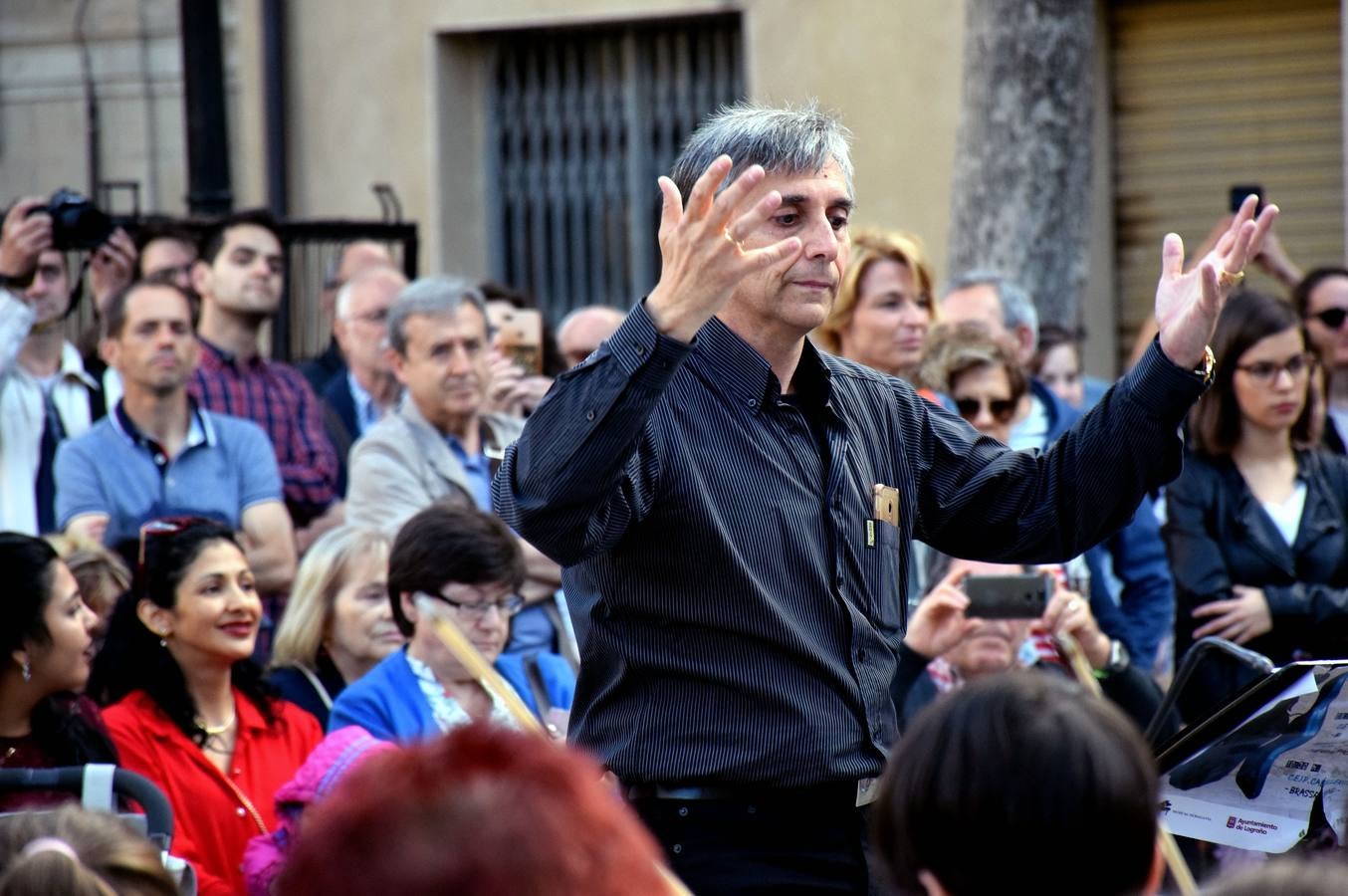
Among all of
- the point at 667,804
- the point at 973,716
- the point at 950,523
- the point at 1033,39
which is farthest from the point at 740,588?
the point at 1033,39

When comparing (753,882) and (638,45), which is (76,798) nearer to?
(753,882)

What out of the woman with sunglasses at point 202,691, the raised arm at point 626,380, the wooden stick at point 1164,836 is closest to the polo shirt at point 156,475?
the woman with sunglasses at point 202,691

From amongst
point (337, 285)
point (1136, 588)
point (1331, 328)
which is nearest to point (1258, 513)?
point (1136, 588)

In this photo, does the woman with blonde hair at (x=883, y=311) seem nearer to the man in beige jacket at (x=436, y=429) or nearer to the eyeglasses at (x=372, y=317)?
the man in beige jacket at (x=436, y=429)

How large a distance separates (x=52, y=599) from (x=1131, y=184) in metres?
7.25

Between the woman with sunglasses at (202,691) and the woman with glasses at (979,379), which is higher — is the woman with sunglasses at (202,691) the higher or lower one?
the lower one

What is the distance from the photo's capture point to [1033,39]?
26.8 ft

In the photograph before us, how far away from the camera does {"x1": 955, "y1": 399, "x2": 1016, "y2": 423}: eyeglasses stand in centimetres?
604

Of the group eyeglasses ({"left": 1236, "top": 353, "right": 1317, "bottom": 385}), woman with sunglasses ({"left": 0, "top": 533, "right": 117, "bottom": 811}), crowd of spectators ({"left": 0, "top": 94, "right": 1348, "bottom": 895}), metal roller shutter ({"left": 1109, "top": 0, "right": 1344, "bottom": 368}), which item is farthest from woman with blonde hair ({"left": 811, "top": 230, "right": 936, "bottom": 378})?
metal roller shutter ({"left": 1109, "top": 0, "right": 1344, "bottom": 368})

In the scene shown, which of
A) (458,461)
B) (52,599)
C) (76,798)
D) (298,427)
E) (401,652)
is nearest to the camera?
(76,798)

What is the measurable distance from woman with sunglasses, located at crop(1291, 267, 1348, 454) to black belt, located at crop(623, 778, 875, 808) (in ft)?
14.4

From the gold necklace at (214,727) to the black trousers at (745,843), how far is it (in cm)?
223

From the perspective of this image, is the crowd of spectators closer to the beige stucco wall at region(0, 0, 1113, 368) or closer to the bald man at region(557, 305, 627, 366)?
the bald man at region(557, 305, 627, 366)

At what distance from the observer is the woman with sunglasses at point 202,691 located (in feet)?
15.6
